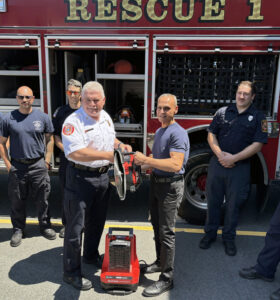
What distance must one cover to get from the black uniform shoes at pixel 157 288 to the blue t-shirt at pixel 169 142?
100cm

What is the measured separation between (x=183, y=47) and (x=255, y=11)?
3.01ft

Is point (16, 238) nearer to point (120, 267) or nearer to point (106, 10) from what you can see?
point (120, 267)

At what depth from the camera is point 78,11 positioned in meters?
3.87

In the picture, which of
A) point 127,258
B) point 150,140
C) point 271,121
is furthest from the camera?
point 150,140

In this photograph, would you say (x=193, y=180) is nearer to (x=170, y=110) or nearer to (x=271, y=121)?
(x=271, y=121)

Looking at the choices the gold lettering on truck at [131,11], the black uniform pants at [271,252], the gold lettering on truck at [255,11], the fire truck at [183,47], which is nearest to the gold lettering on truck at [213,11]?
the fire truck at [183,47]

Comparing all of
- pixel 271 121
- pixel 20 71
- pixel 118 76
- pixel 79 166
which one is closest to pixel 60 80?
pixel 20 71

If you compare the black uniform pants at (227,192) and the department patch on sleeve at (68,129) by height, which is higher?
the department patch on sleeve at (68,129)

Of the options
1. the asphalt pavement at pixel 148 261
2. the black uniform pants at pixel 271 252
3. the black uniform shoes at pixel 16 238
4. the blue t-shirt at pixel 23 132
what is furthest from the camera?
the black uniform shoes at pixel 16 238

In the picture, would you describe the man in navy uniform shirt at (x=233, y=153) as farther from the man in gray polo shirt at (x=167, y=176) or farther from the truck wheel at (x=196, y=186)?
the man in gray polo shirt at (x=167, y=176)

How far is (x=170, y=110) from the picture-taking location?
8.91 feet

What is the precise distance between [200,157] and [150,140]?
27.3 inches

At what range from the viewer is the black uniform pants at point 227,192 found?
351cm

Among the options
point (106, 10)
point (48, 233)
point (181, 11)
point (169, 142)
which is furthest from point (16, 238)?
point (181, 11)
